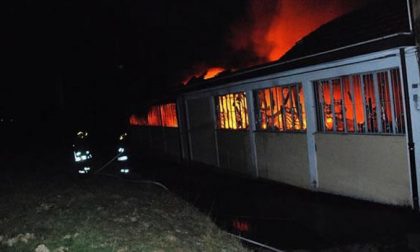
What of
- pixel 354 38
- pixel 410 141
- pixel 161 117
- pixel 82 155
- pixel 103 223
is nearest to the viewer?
pixel 103 223

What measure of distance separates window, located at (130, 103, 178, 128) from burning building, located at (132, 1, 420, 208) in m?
5.10

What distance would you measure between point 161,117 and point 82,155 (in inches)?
311

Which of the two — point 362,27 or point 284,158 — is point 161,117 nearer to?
point 284,158

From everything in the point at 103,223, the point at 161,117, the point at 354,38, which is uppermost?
the point at 354,38

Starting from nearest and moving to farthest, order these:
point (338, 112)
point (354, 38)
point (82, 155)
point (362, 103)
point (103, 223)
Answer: point (103, 223)
point (362, 103)
point (338, 112)
point (354, 38)
point (82, 155)

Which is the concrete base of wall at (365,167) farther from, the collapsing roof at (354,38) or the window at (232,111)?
the window at (232,111)

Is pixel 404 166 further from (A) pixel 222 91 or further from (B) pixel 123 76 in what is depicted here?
(B) pixel 123 76

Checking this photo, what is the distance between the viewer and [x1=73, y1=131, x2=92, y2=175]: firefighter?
1666cm

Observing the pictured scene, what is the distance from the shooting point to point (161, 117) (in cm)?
2430

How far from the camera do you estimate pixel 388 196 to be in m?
9.80

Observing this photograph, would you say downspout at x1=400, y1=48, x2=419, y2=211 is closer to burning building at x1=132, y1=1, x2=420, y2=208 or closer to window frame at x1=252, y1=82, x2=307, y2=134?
burning building at x1=132, y1=1, x2=420, y2=208

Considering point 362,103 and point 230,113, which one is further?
point 230,113

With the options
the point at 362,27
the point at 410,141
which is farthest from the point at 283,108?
the point at 410,141

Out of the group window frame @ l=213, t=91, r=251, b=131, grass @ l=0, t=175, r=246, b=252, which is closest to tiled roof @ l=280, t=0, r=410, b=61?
window frame @ l=213, t=91, r=251, b=131
